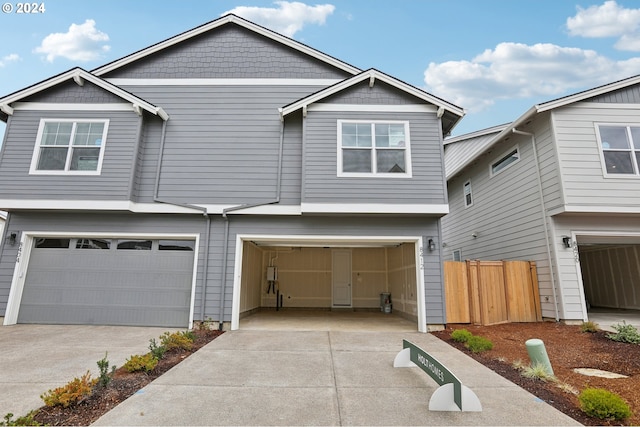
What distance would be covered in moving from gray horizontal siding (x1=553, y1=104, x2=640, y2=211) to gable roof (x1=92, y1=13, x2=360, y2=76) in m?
5.80

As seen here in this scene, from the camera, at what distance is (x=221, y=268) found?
26.1 feet

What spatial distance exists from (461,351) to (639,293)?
30.9 ft

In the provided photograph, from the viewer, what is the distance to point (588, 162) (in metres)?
8.30

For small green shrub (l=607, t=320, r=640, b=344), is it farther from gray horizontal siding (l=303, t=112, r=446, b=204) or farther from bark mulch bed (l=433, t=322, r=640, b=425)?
gray horizontal siding (l=303, t=112, r=446, b=204)

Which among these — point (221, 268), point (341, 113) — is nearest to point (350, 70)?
point (341, 113)

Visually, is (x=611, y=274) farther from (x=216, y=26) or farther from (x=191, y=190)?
(x=216, y=26)

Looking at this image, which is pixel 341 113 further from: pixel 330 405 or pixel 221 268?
pixel 330 405

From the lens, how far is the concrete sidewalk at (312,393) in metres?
3.09

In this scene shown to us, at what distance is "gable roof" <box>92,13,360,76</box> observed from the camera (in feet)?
30.2

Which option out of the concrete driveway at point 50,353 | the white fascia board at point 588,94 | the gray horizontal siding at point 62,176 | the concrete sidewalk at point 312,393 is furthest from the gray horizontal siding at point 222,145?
the white fascia board at point 588,94

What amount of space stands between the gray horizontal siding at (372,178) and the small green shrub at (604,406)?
198 inches

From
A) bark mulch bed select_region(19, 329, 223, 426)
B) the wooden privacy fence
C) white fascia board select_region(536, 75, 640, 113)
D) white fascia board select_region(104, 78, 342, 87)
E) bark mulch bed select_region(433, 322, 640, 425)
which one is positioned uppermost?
white fascia board select_region(104, 78, 342, 87)

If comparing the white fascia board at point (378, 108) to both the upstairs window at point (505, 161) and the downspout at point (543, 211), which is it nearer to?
the downspout at point (543, 211)

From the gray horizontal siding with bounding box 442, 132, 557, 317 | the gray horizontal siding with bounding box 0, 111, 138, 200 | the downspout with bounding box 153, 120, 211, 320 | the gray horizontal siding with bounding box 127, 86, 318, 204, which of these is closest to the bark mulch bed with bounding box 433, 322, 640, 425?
the gray horizontal siding with bounding box 442, 132, 557, 317
